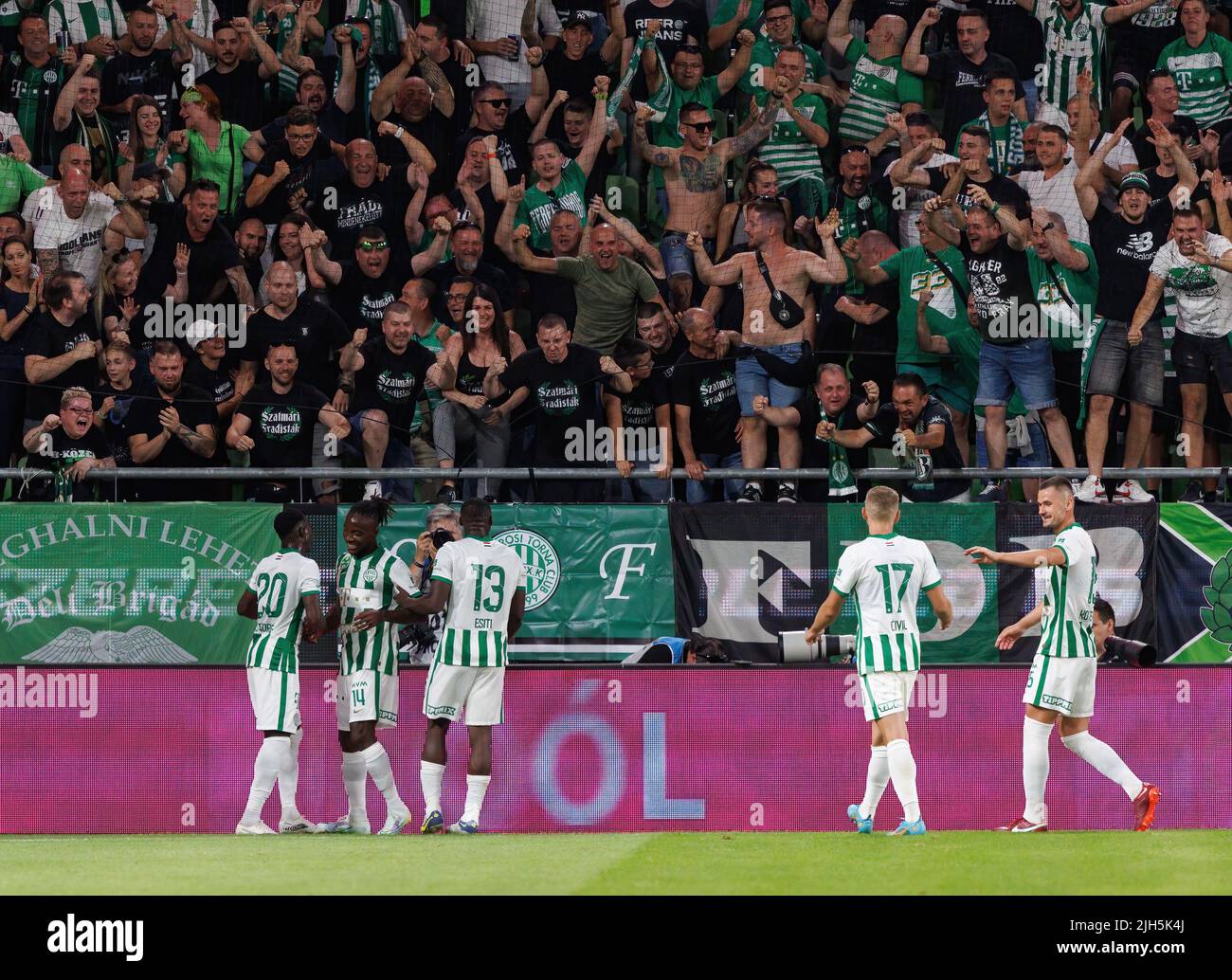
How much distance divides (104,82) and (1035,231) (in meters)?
9.17

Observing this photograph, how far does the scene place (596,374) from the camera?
14828 mm

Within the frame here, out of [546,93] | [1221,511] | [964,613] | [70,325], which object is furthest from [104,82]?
[1221,511]

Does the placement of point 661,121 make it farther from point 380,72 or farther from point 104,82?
point 104,82

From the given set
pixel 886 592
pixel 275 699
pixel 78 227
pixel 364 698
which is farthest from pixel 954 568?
pixel 78 227

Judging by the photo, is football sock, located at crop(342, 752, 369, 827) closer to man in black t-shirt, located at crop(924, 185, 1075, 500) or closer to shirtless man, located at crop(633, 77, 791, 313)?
man in black t-shirt, located at crop(924, 185, 1075, 500)

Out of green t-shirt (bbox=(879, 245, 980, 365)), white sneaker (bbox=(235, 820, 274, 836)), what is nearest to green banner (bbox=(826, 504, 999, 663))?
green t-shirt (bbox=(879, 245, 980, 365))

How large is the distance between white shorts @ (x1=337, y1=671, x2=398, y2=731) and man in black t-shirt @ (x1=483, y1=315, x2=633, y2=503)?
3.77m

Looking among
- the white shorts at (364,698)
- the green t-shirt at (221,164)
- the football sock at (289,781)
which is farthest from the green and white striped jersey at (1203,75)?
the football sock at (289,781)

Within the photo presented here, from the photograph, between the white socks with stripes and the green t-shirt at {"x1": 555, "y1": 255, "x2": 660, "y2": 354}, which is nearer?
the white socks with stripes

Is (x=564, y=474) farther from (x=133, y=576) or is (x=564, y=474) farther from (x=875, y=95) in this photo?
(x=875, y=95)

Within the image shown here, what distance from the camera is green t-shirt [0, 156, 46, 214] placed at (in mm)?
16203

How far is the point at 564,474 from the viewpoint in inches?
564

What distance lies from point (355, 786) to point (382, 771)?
0.69ft

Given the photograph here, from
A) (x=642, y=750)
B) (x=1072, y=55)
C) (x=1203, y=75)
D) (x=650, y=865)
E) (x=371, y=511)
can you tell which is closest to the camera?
(x=650, y=865)
